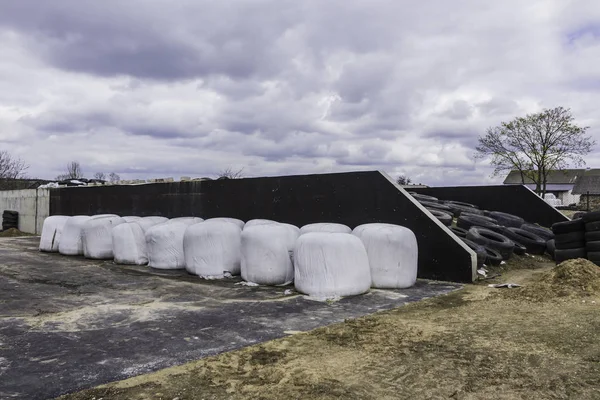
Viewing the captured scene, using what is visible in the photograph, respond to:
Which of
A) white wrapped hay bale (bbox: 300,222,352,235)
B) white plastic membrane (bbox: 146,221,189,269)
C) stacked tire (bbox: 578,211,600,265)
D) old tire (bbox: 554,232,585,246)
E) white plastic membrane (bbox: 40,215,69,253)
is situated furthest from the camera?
white plastic membrane (bbox: 40,215,69,253)

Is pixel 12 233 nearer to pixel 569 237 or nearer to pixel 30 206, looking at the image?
pixel 30 206

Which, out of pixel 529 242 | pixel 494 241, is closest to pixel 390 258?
pixel 494 241

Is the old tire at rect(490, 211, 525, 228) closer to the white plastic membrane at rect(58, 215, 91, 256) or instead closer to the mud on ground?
the mud on ground

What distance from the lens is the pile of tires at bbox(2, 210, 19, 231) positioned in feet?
85.0

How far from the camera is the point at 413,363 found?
439 centimetres

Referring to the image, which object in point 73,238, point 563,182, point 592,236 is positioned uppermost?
point 563,182

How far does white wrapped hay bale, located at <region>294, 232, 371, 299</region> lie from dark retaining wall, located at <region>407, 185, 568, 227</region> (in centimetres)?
1021

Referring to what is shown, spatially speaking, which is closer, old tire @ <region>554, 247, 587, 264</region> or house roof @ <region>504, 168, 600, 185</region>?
old tire @ <region>554, 247, 587, 264</region>

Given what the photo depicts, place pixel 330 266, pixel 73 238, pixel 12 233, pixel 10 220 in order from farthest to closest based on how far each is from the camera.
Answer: pixel 10 220, pixel 12 233, pixel 73 238, pixel 330 266

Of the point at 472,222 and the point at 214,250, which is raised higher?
the point at 472,222

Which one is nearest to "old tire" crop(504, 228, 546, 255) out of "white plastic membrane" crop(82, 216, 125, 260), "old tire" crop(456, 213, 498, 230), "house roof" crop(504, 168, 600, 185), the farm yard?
the farm yard

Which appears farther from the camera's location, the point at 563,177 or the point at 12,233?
the point at 563,177

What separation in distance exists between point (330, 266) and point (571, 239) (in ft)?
18.4

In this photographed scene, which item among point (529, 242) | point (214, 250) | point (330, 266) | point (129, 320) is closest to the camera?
point (129, 320)
